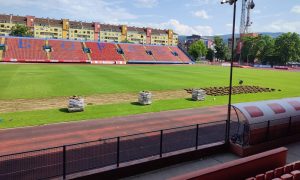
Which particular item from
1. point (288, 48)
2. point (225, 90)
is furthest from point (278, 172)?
point (288, 48)

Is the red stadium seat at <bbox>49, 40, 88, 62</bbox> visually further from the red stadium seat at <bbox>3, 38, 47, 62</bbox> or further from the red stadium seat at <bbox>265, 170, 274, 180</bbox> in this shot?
the red stadium seat at <bbox>265, 170, 274, 180</bbox>

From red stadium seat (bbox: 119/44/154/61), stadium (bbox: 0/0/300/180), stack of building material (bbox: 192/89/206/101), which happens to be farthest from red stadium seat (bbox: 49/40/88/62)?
stack of building material (bbox: 192/89/206/101)

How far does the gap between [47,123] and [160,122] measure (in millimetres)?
8536

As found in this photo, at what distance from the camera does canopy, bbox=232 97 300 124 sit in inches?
573

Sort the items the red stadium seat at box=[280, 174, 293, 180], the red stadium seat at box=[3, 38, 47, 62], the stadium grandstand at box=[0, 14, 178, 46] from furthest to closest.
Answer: the stadium grandstand at box=[0, 14, 178, 46], the red stadium seat at box=[3, 38, 47, 62], the red stadium seat at box=[280, 174, 293, 180]

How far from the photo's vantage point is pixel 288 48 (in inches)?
5221

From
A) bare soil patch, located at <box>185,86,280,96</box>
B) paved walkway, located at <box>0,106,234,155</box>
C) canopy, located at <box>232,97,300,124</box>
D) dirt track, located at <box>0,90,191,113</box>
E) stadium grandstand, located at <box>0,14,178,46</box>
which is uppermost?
stadium grandstand, located at <box>0,14,178,46</box>

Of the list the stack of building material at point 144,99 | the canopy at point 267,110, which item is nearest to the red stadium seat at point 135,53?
the stack of building material at point 144,99

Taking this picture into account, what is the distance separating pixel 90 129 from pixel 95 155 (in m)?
6.10

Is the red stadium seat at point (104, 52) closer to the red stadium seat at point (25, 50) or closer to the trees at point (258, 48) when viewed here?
the red stadium seat at point (25, 50)

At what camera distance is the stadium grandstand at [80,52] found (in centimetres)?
8538

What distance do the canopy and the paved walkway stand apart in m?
6.82

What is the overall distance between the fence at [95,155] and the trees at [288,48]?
133782mm

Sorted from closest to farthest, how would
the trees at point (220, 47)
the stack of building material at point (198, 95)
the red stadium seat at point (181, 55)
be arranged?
the stack of building material at point (198, 95)
the red stadium seat at point (181, 55)
the trees at point (220, 47)
